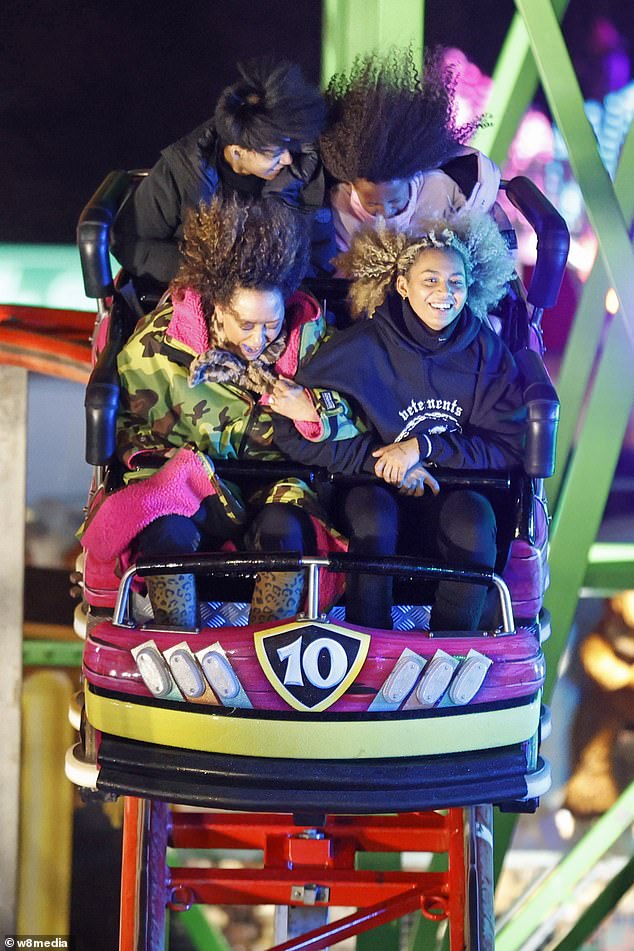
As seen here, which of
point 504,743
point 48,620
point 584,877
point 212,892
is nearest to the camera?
point 504,743

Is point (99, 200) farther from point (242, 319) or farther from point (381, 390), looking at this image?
point (381, 390)

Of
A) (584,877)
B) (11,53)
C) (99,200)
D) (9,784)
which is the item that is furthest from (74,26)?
(584,877)

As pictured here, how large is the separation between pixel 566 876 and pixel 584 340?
1.39 meters

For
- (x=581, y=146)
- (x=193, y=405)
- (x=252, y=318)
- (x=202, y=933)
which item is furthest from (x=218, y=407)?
(x=202, y=933)

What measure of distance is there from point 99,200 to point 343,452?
62 cm

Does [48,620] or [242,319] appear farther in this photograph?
[48,620]

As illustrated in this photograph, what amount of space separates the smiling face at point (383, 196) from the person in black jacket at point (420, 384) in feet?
0.71

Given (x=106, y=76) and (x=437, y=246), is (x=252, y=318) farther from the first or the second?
(x=106, y=76)

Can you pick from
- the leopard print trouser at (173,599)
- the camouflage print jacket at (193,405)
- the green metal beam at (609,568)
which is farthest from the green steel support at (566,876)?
the leopard print trouser at (173,599)

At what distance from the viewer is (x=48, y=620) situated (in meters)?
2.74

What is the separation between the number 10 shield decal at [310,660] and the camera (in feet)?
4.92

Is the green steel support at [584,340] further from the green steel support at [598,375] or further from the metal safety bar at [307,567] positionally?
the metal safety bar at [307,567]

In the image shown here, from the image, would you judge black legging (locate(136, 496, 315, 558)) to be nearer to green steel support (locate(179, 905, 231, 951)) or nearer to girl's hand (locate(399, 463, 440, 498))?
girl's hand (locate(399, 463, 440, 498))

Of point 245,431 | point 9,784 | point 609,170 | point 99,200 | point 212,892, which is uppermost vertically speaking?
point 609,170
